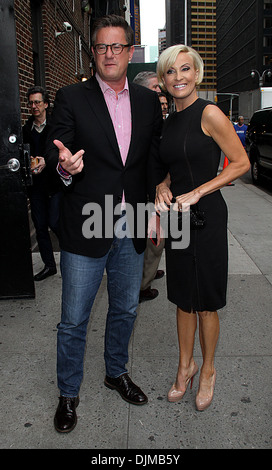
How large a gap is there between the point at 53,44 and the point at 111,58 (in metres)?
7.64

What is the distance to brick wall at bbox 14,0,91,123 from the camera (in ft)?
23.1

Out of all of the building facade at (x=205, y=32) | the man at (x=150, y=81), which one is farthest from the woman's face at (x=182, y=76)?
the building facade at (x=205, y=32)

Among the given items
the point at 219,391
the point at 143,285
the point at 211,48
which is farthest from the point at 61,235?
the point at 211,48

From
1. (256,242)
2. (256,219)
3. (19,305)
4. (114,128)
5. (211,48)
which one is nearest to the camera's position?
(114,128)

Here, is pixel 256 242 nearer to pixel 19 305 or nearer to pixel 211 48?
pixel 19 305

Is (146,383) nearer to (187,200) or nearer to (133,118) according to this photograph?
(187,200)

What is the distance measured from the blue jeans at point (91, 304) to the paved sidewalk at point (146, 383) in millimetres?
262

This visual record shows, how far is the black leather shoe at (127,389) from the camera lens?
2.80m

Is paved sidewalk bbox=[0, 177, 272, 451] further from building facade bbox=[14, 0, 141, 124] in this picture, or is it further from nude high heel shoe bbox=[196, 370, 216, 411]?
building facade bbox=[14, 0, 141, 124]

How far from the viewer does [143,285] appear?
174 inches

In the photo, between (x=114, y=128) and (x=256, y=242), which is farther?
(x=256, y=242)

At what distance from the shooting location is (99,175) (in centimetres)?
246
